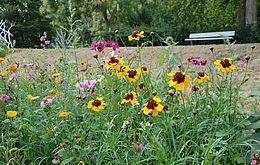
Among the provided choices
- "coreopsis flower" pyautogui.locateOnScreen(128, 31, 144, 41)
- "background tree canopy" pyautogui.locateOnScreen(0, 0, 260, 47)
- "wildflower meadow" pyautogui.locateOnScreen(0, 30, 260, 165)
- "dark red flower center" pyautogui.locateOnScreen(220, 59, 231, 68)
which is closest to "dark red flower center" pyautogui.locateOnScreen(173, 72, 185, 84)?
"wildflower meadow" pyautogui.locateOnScreen(0, 30, 260, 165)

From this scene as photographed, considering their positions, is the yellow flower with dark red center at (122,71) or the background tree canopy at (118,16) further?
the background tree canopy at (118,16)

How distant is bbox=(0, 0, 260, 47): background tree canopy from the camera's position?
15.1 metres

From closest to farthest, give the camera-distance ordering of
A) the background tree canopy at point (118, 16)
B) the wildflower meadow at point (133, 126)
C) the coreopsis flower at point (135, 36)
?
the wildflower meadow at point (133, 126) < the coreopsis flower at point (135, 36) < the background tree canopy at point (118, 16)

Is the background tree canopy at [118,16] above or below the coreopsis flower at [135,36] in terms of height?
above

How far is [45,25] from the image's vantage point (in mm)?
19906

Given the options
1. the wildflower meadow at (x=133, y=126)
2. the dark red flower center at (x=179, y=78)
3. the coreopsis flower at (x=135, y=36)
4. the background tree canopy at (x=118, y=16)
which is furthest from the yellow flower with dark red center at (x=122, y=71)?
the background tree canopy at (x=118, y=16)

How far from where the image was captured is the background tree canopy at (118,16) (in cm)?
1513

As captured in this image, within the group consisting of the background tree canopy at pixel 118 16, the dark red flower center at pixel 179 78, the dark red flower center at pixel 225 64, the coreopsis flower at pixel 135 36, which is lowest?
the dark red flower center at pixel 179 78

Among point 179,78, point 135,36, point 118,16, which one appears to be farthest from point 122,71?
point 118,16

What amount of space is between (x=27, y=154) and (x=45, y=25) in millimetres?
18803

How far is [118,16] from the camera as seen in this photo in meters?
21.2

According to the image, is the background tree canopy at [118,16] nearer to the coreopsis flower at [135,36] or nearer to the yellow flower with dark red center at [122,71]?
the coreopsis flower at [135,36]

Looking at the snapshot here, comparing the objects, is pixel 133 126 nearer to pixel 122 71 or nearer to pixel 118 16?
pixel 122 71

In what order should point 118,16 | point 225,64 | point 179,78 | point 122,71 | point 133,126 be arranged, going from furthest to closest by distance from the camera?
point 118,16 → point 133,126 → point 122,71 → point 225,64 → point 179,78
